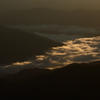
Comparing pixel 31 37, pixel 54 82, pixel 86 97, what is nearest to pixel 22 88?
pixel 54 82

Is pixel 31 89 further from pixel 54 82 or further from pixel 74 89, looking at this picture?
pixel 74 89

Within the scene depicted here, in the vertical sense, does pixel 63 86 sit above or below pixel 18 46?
below

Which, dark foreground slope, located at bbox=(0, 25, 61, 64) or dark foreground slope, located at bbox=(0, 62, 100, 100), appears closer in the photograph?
dark foreground slope, located at bbox=(0, 62, 100, 100)

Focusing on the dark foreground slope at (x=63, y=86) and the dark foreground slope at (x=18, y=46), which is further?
the dark foreground slope at (x=18, y=46)

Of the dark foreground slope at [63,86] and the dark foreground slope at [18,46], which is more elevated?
the dark foreground slope at [18,46]

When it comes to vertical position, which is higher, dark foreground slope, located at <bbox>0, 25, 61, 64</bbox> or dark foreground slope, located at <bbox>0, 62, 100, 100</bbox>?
dark foreground slope, located at <bbox>0, 25, 61, 64</bbox>
